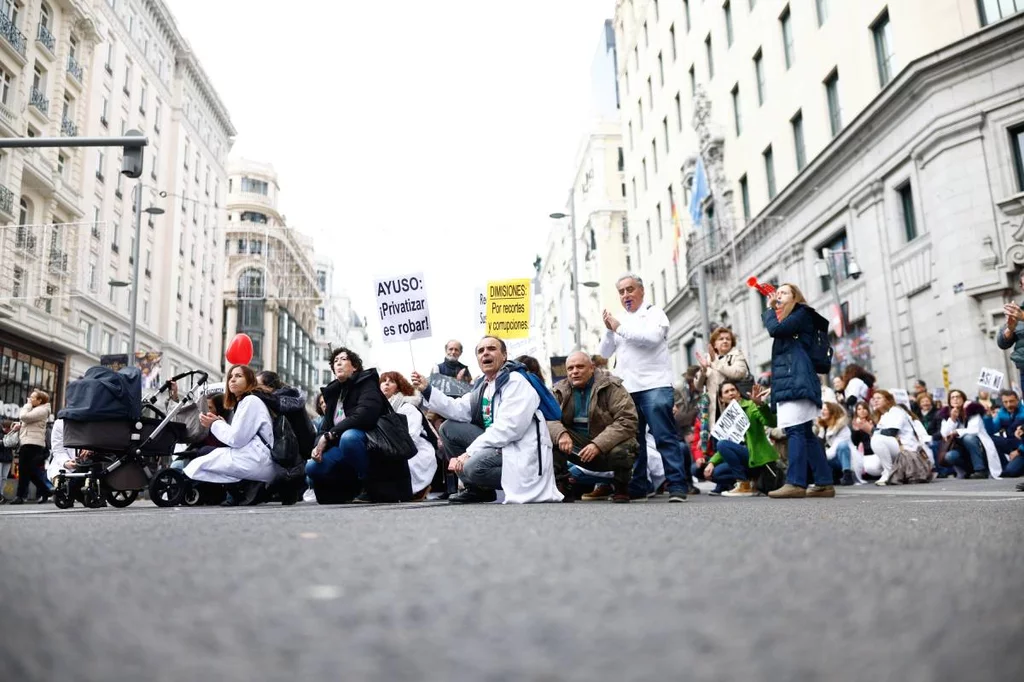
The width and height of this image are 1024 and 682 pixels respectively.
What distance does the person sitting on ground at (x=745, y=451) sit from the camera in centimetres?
814

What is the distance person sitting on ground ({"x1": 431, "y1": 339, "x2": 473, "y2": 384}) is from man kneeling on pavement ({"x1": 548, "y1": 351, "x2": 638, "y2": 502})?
274 centimetres

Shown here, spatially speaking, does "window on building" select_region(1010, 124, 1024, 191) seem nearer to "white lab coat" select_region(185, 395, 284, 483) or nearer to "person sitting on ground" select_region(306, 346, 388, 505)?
"person sitting on ground" select_region(306, 346, 388, 505)

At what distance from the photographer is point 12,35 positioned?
85.1ft

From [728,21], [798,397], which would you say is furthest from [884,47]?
[798,397]

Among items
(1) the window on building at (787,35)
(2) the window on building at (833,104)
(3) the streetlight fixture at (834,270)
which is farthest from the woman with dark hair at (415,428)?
(1) the window on building at (787,35)

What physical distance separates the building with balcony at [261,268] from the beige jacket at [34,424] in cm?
4228

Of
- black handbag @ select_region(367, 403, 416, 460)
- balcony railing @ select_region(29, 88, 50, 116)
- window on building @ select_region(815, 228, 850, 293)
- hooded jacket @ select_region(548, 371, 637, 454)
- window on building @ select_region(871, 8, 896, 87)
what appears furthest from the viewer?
balcony railing @ select_region(29, 88, 50, 116)

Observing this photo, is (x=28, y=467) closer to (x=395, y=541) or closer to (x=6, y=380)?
(x=395, y=541)

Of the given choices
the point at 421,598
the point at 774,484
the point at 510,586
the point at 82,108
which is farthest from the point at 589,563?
the point at 82,108

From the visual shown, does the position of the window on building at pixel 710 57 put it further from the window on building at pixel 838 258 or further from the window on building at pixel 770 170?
the window on building at pixel 838 258

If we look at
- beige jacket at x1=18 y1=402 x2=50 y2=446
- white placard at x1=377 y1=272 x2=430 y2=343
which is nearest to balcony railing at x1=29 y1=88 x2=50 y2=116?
beige jacket at x1=18 y1=402 x2=50 y2=446

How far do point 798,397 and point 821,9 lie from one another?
1828cm

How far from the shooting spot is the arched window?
195 ft

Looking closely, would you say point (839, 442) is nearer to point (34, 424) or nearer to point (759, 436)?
point (759, 436)
